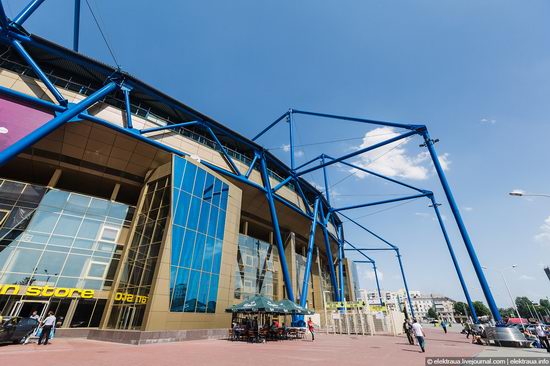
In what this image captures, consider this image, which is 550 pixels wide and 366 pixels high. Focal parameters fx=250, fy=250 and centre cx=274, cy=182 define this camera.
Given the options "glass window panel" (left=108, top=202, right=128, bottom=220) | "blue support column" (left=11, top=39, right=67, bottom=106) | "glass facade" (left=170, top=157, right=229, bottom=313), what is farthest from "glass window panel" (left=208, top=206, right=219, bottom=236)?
"blue support column" (left=11, top=39, right=67, bottom=106)

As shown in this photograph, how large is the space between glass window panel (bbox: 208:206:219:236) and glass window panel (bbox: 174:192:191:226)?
2.70 metres

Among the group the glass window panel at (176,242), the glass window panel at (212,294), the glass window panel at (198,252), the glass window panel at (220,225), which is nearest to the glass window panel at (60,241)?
the glass window panel at (176,242)

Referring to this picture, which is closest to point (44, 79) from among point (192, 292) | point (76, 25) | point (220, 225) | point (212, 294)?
point (76, 25)

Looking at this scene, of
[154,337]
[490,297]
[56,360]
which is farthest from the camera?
[490,297]

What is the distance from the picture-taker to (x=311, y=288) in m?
43.2

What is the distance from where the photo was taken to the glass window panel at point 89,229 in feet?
68.1

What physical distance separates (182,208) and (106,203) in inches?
334

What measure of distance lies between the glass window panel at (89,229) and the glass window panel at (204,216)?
29.4 ft

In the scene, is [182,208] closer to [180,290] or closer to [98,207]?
[180,290]

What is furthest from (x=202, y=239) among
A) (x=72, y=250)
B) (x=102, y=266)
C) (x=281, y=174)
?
(x=281, y=174)

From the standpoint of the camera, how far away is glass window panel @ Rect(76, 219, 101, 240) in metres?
20.8

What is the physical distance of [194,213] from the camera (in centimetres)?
2109

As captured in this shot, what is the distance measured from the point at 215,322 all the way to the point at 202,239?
6.63 m

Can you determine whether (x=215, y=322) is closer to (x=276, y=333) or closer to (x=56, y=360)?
(x=276, y=333)
